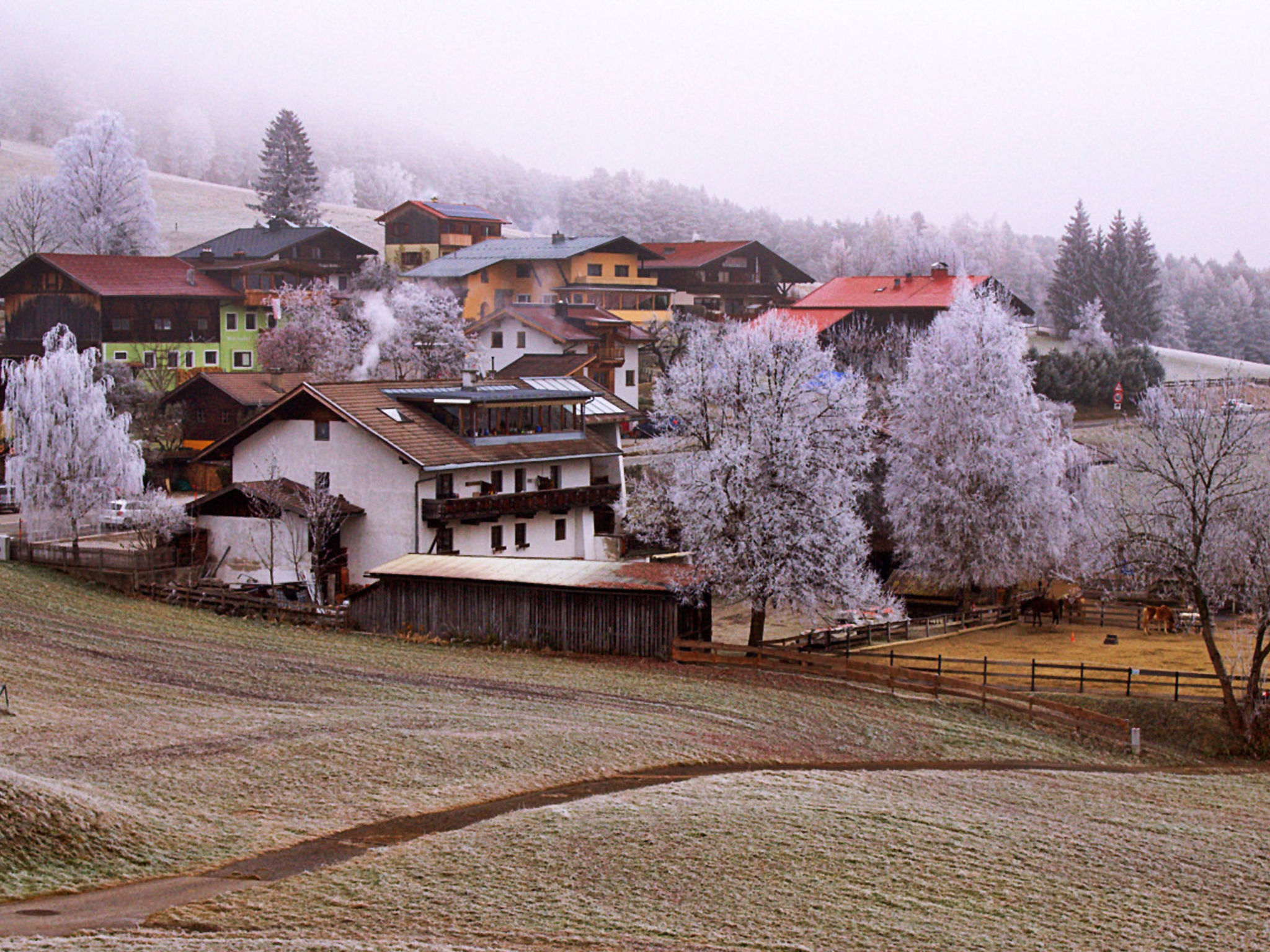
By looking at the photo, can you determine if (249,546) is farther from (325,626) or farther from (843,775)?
(843,775)

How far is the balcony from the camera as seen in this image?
5209 centimetres

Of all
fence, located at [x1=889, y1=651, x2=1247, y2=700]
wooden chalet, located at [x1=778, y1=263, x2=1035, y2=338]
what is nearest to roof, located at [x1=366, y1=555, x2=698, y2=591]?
fence, located at [x1=889, y1=651, x2=1247, y2=700]

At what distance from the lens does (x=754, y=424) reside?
43.7 metres

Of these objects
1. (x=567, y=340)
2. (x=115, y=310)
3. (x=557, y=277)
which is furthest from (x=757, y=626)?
(x=557, y=277)

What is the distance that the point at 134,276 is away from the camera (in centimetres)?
9681

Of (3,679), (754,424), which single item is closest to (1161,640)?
(754,424)

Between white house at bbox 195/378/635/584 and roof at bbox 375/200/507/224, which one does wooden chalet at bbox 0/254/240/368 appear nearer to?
roof at bbox 375/200/507/224

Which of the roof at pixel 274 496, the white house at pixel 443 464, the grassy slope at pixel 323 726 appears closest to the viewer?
the grassy slope at pixel 323 726

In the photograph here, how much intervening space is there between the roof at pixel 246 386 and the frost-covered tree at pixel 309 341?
4.74 m

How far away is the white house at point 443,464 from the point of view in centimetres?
5281

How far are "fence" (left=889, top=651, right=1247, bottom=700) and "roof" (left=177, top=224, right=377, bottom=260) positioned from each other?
81099 millimetres

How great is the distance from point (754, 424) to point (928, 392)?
13111 mm

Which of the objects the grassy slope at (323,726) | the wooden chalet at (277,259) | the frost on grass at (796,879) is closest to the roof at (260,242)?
the wooden chalet at (277,259)

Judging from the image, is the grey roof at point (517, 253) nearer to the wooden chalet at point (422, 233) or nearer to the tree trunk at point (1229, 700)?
the wooden chalet at point (422, 233)
